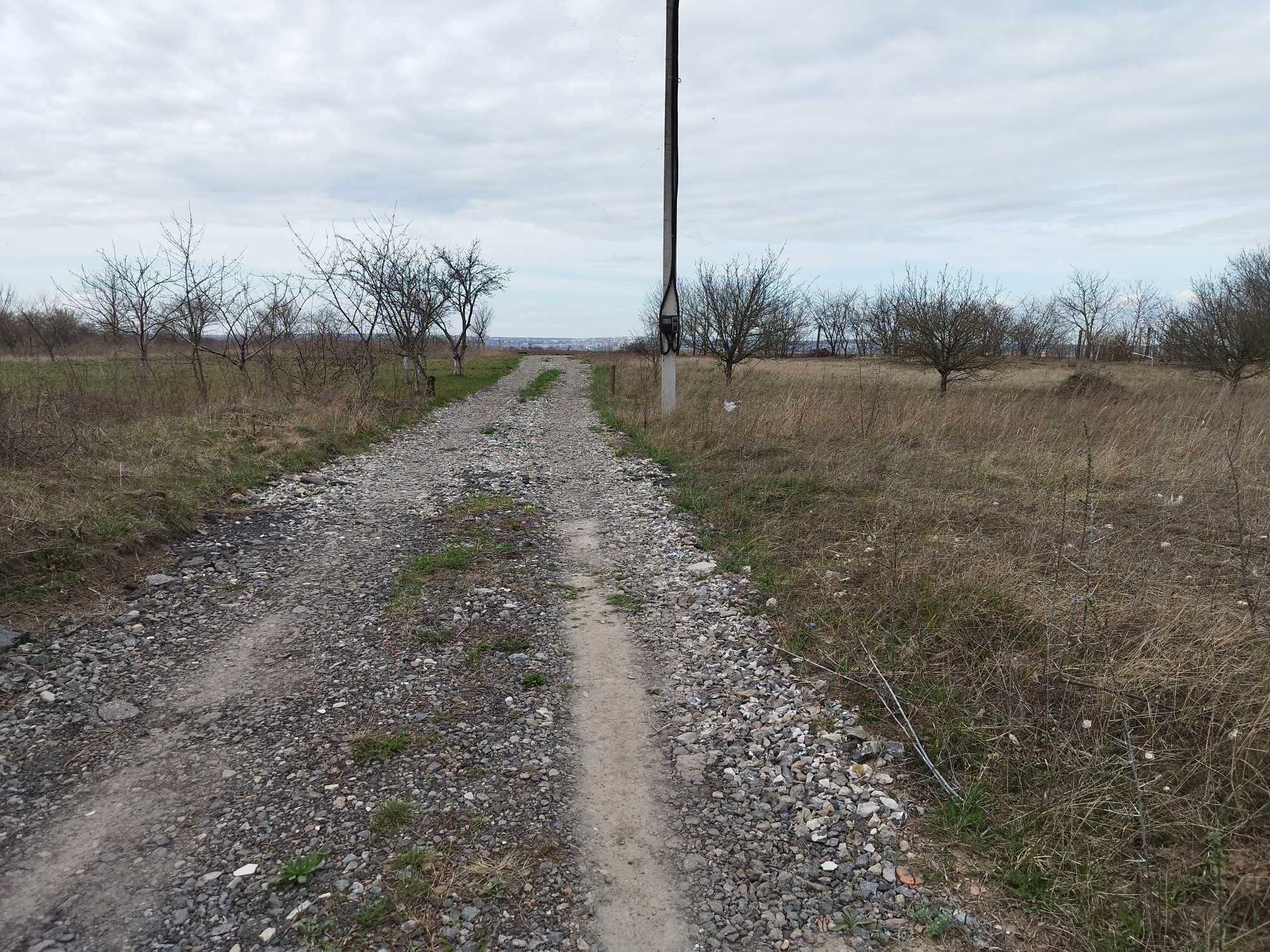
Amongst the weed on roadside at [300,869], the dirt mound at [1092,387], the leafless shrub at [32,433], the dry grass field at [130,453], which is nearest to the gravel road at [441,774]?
the weed on roadside at [300,869]

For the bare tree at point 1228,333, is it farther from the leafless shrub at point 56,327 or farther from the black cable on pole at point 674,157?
the leafless shrub at point 56,327

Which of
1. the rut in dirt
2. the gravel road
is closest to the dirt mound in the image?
the gravel road

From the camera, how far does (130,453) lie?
334 inches

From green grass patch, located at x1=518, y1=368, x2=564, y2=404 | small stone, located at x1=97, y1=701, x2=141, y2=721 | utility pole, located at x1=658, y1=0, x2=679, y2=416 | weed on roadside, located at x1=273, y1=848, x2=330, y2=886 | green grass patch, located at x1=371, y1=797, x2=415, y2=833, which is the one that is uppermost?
utility pole, located at x1=658, y1=0, x2=679, y2=416

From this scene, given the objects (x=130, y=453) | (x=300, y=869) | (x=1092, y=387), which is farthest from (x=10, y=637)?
(x=1092, y=387)

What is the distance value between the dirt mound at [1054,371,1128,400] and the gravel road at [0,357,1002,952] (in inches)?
765

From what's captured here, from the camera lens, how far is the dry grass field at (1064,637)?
2.66 m

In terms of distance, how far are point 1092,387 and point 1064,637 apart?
21037 millimetres

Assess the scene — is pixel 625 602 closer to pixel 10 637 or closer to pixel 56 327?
pixel 10 637

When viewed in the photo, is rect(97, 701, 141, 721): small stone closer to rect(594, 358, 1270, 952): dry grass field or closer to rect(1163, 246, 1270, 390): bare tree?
rect(594, 358, 1270, 952): dry grass field

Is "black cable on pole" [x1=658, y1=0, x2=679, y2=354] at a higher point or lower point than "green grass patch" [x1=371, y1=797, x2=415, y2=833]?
higher

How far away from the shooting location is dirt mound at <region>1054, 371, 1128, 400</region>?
2028 cm

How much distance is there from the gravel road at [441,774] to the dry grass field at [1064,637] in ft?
1.35

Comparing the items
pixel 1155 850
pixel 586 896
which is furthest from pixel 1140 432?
pixel 586 896
